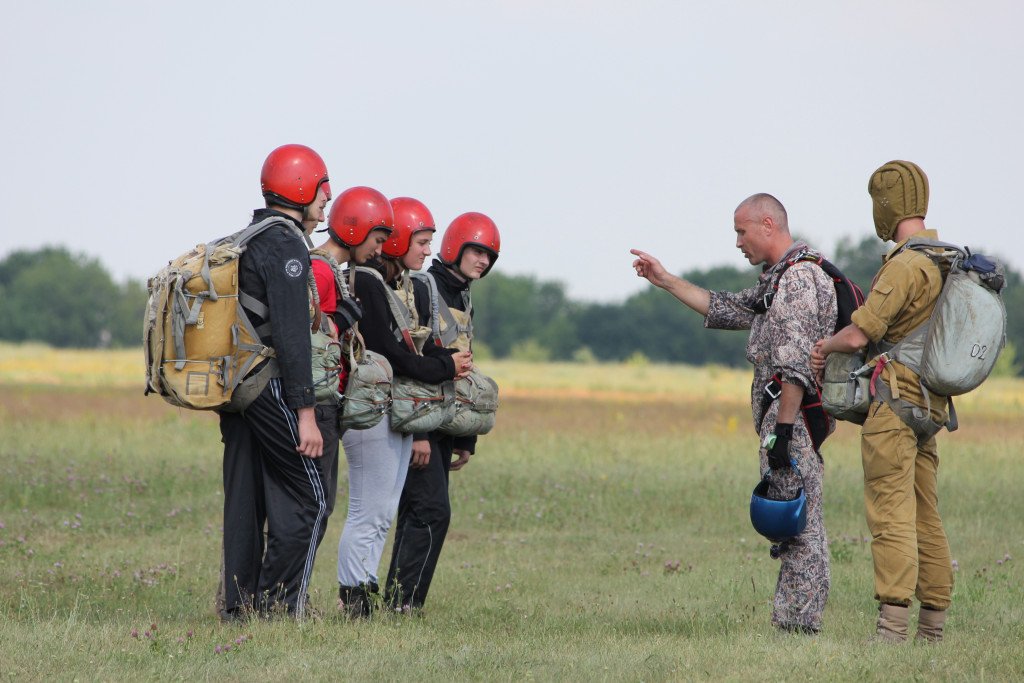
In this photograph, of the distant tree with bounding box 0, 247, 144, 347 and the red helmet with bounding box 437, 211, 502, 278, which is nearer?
the red helmet with bounding box 437, 211, 502, 278

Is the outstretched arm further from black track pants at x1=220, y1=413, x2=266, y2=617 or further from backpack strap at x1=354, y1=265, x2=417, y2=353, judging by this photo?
black track pants at x1=220, y1=413, x2=266, y2=617

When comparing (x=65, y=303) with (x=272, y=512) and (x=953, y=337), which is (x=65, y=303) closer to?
(x=272, y=512)

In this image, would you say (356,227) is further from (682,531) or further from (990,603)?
(682,531)

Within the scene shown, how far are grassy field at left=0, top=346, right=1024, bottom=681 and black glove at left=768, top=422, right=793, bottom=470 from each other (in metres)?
0.97

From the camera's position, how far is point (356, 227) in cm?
757

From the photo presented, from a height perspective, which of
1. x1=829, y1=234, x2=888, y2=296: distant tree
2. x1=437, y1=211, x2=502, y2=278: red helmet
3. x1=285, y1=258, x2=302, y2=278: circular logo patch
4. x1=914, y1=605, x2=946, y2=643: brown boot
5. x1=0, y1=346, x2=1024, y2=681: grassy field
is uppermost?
x1=829, y1=234, x2=888, y2=296: distant tree

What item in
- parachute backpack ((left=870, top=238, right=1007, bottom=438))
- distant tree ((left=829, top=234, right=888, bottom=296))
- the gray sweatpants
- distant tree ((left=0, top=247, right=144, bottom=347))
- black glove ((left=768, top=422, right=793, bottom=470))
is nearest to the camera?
parachute backpack ((left=870, top=238, right=1007, bottom=438))

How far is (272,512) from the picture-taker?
7023 mm

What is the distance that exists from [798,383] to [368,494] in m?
2.64

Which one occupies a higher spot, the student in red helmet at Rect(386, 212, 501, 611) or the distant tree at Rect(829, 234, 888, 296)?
the distant tree at Rect(829, 234, 888, 296)

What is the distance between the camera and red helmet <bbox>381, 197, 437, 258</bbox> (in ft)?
26.3

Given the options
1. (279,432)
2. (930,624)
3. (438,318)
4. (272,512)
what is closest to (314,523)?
(272,512)

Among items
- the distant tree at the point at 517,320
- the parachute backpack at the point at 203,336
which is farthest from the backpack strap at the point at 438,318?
the distant tree at the point at 517,320

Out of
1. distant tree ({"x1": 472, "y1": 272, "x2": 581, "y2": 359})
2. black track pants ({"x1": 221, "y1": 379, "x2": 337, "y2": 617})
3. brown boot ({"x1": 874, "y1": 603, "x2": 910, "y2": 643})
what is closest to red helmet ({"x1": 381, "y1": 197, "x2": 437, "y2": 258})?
black track pants ({"x1": 221, "y1": 379, "x2": 337, "y2": 617})
